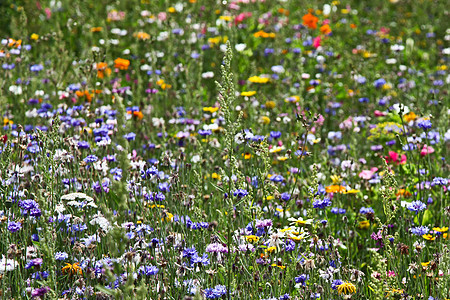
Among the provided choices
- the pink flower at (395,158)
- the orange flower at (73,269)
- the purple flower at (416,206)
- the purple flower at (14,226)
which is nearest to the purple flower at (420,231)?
the purple flower at (416,206)

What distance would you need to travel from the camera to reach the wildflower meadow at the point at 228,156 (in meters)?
2.52

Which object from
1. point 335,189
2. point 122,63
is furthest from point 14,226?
point 122,63

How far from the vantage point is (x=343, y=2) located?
8.53 metres

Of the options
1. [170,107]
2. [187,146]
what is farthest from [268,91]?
[187,146]

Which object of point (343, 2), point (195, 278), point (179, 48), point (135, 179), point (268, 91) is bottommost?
point (195, 278)

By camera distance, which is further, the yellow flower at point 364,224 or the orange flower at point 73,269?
the yellow flower at point 364,224

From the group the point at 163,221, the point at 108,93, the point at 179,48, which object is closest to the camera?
the point at 163,221

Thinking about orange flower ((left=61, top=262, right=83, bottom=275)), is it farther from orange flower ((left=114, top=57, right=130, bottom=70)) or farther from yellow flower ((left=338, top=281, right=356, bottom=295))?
orange flower ((left=114, top=57, right=130, bottom=70))

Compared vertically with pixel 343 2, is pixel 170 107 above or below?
below

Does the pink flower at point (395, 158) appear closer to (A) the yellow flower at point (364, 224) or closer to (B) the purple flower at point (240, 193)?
(A) the yellow flower at point (364, 224)

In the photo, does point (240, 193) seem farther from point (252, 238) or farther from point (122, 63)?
point (122, 63)

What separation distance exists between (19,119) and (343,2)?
17.9 ft

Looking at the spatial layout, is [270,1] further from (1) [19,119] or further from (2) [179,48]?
(1) [19,119]

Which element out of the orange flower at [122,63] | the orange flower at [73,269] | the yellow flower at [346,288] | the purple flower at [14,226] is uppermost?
the orange flower at [122,63]
